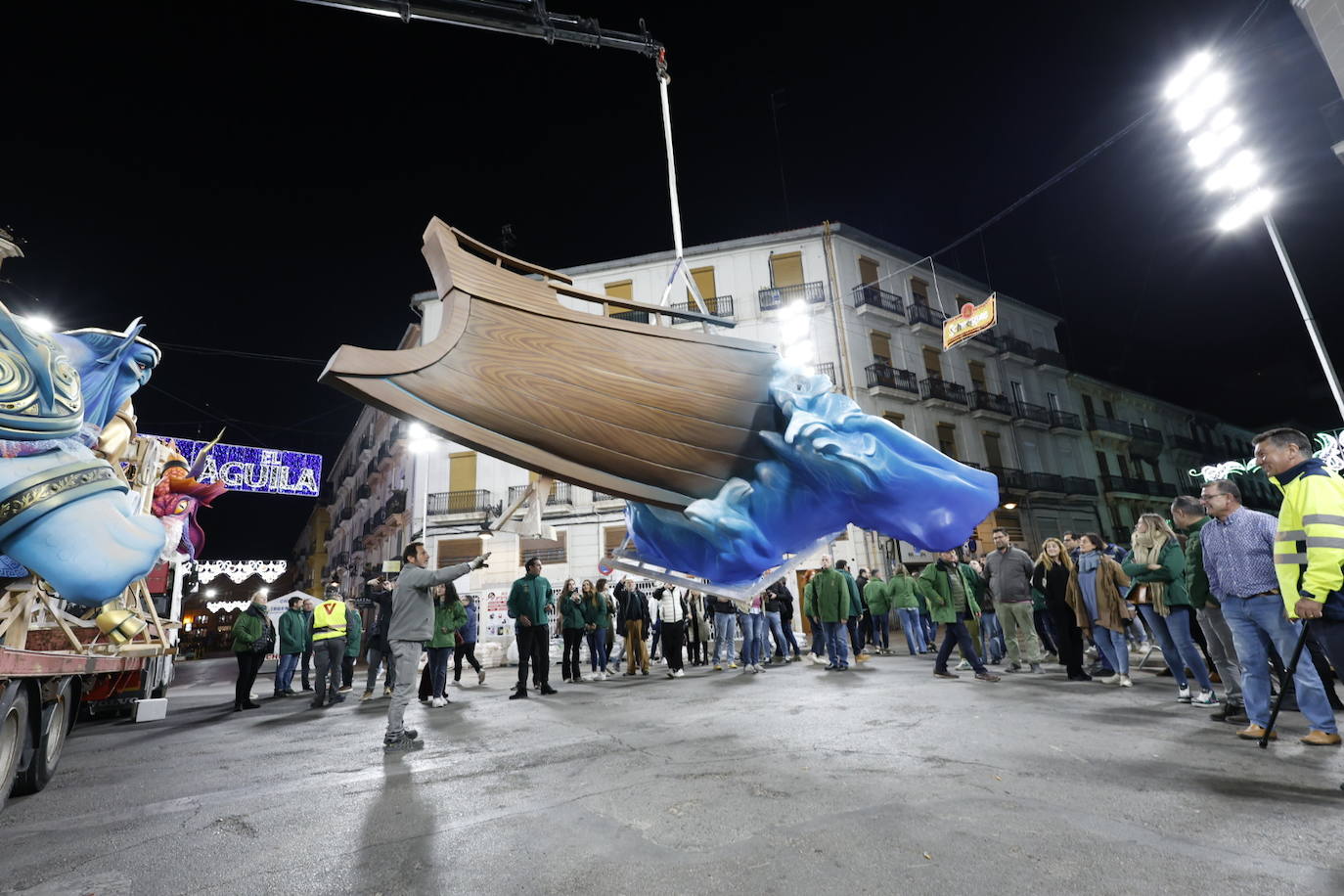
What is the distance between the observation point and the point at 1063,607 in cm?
664

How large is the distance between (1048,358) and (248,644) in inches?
1083

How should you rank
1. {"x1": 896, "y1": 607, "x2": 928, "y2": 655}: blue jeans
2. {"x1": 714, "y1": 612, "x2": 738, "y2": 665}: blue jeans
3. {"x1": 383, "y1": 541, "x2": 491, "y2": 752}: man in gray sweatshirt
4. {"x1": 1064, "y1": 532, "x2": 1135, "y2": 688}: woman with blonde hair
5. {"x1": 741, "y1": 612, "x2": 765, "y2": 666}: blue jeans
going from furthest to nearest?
{"x1": 896, "y1": 607, "x2": 928, "y2": 655}: blue jeans → {"x1": 714, "y1": 612, "x2": 738, "y2": 665}: blue jeans → {"x1": 741, "y1": 612, "x2": 765, "y2": 666}: blue jeans → {"x1": 1064, "y1": 532, "x2": 1135, "y2": 688}: woman with blonde hair → {"x1": 383, "y1": 541, "x2": 491, "y2": 752}: man in gray sweatshirt

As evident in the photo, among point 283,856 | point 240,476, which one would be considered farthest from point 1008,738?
point 240,476

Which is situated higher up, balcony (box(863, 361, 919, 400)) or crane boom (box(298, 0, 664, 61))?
crane boom (box(298, 0, 664, 61))

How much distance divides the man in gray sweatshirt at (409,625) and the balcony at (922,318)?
19367 millimetres

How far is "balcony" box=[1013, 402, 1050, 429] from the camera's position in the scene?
22.5m

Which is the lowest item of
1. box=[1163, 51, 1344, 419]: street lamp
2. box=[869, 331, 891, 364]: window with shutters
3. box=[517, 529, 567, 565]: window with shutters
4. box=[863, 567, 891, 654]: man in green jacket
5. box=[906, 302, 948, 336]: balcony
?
box=[863, 567, 891, 654]: man in green jacket

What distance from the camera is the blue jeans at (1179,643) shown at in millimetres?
4867

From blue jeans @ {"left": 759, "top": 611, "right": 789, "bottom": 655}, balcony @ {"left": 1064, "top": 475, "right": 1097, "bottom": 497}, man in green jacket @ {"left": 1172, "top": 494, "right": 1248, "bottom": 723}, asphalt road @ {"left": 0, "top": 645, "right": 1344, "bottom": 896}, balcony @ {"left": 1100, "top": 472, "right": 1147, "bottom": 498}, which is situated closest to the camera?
asphalt road @ {"left": 0, "top": 645, "right": 1344, "bottom": 896}

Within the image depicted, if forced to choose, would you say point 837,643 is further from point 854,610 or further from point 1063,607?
point 1063,607

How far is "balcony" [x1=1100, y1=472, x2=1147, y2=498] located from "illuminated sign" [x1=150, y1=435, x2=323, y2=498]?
95.6 feet

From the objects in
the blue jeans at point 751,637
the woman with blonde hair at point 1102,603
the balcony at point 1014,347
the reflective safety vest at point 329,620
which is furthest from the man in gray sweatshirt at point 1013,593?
the balcony at point 1014,347

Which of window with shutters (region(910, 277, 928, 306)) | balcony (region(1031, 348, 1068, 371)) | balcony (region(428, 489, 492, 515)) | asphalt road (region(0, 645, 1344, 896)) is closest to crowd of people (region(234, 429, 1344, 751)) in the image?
asphalt road (region(0, 645, 1344, 896))

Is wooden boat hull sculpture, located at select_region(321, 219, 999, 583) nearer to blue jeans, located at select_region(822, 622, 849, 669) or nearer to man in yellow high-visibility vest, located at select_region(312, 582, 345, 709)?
blue jeans, located at select_region(822, 622, 849, 669)
